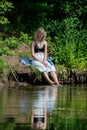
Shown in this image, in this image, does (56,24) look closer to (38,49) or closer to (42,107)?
(38,49)

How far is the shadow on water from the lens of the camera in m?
10.3

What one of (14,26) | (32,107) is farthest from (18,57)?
(32,107)

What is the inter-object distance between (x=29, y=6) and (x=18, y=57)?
3.98 metres

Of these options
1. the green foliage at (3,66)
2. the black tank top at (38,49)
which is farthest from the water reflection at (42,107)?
the black tank top at (38,49)

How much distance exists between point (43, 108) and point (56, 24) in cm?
1277

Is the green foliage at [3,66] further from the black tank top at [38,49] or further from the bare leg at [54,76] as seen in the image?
the bare leg at [54,76]

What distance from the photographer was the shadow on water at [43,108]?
1029 centimetres

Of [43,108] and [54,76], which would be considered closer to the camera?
[43,108]

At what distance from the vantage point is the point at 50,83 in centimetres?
2053

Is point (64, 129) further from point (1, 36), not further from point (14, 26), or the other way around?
point (14, 26)

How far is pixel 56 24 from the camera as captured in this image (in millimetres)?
25453

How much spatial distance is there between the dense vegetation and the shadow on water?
531 centimetres

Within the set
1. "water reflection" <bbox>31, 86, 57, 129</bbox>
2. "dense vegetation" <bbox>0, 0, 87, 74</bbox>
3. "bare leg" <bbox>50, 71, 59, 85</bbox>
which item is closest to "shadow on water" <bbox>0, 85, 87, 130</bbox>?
"water reflection" <bbox>31, 86, 57, 129</bbox>

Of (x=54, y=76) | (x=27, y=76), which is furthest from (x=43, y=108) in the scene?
(x=27, y=76)
